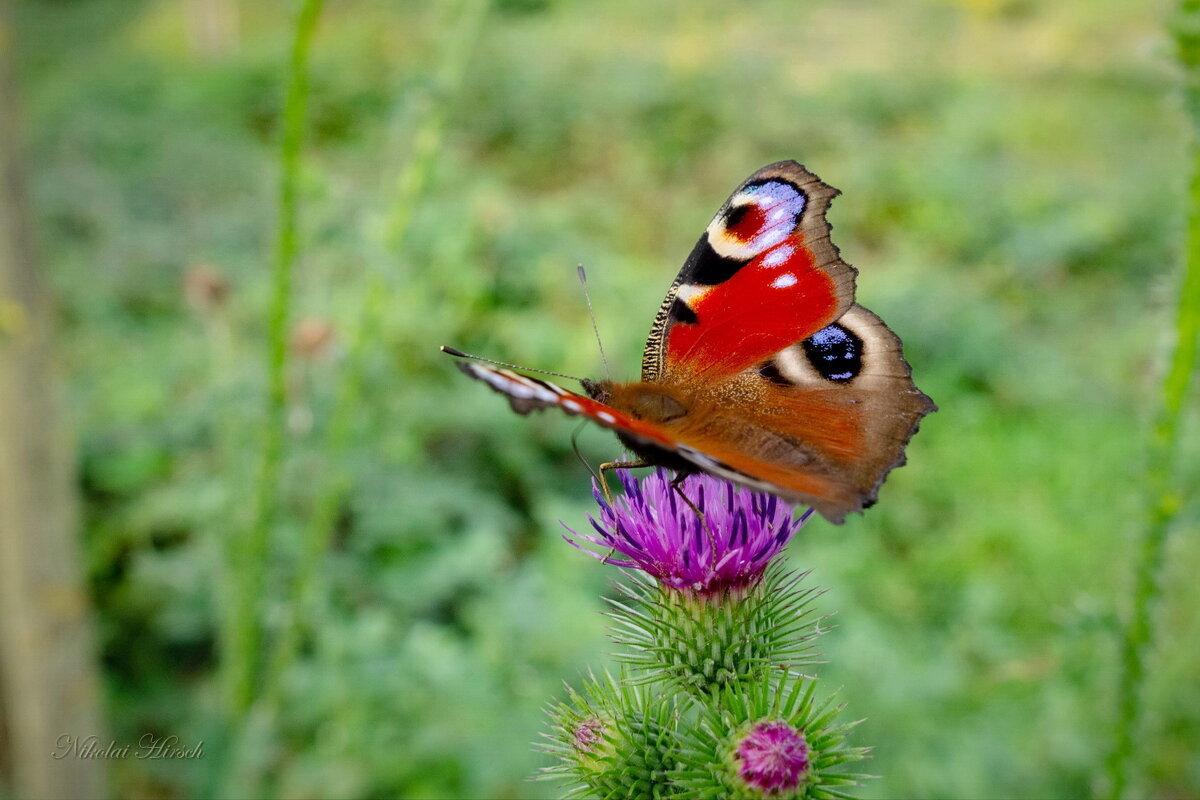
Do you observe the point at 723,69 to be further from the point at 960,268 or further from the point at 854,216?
the point at 960,268

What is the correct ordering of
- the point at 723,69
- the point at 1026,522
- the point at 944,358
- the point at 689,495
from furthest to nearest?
the point at 723,69 < the point at 944,358 < the point at 1026,522 < the point at 689,495

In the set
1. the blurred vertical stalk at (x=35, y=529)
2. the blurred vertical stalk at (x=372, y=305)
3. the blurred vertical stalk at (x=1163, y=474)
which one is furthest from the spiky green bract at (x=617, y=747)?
the blurred vertical stalk at (x=35, y=529)

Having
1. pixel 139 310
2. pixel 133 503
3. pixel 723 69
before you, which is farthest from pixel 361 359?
pixel 723 69

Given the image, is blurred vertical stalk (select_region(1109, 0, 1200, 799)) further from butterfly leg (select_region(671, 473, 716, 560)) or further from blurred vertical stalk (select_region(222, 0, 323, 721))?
blurred vertical stalk (select_region(222, 0, 323, 721))

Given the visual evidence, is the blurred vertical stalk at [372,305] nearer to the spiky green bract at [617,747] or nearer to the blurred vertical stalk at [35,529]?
the blurred vertical stalk at [35,529]

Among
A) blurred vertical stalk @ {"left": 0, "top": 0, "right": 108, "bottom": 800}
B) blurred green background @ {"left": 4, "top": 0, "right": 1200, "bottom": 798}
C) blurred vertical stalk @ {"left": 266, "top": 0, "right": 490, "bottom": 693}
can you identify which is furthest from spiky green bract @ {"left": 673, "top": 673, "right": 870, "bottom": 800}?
blurred vertical stalk @ {"left": 0, "top": 0, "right": 108, "bottom": 800}

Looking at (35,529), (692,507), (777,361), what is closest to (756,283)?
(777,361)
